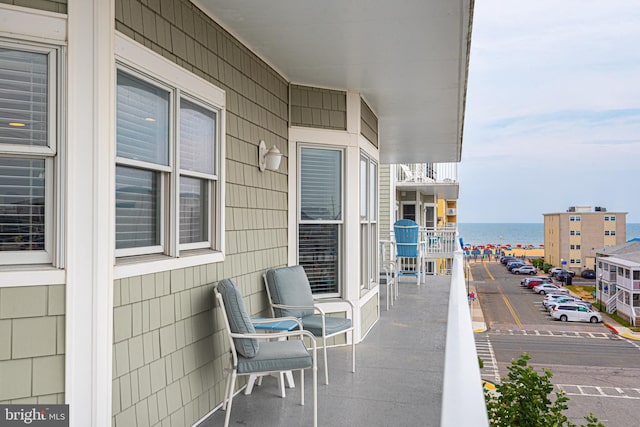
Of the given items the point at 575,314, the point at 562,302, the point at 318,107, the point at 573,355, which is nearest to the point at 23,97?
the point at 318,107

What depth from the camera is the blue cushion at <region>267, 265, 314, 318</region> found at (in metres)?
4.62

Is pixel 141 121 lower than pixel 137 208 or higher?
higher

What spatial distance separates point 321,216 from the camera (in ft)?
18.5

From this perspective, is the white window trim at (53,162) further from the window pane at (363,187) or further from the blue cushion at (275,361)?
the window pane at (363,187)

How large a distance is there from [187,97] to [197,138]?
0.31m

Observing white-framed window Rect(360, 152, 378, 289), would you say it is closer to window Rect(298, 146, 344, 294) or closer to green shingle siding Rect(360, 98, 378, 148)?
green shingle siding Rect(360, 98, 378, 148)

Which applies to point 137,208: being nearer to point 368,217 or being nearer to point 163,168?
point 163,168

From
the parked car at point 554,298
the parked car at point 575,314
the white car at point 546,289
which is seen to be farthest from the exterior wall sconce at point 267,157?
the white car at point 546,289

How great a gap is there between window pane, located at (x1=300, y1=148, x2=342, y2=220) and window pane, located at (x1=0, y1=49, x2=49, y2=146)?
3260mm

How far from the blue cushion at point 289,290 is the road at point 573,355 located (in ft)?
36.5

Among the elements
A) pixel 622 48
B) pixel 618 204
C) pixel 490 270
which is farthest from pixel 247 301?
pixel 618 204

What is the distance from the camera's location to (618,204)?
9806 cm

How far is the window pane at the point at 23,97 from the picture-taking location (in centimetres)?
233

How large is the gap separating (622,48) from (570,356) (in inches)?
2752
